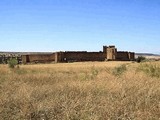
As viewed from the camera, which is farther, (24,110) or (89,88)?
(89,88)

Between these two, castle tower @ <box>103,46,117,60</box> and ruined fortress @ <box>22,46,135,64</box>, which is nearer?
ruined fortress @ <box>22,46,135,64</box>

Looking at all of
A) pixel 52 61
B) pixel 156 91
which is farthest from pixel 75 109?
pixel 52 61

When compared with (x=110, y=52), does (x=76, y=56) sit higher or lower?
lower

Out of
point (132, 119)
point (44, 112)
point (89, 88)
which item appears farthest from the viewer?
point (89, 88)

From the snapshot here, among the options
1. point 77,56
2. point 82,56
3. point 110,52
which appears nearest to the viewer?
point 77,56

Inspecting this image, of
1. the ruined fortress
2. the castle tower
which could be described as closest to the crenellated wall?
the ruined fortress

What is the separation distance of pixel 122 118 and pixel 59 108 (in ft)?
6.02

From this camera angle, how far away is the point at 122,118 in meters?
8.87

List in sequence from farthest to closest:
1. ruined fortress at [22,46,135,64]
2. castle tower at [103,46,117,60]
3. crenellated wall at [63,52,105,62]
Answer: crenellated wall at [63,52,105,62] < castle tower at [103,46,117,60] < ruined fortress at [22,46,135,64]

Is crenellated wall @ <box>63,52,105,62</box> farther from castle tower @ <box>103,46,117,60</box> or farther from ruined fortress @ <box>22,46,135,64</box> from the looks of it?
castle tower @ <box>103,46,117,60</box>

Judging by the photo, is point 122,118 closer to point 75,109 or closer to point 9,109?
point 75,109

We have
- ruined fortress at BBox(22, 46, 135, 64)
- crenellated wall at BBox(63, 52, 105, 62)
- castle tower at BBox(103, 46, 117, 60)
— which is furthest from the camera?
crenellated wall at BBox(63, 52, 105, 62)

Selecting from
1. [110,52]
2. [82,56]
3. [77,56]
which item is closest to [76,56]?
[77,56]

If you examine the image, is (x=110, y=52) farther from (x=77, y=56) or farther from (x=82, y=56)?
(x=77, y=56)
